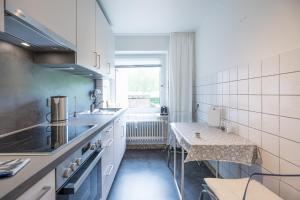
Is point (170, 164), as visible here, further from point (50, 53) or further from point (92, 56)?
point (50, 53)

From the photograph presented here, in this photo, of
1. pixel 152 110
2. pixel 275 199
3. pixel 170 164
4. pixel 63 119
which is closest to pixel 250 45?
pixel 275 199

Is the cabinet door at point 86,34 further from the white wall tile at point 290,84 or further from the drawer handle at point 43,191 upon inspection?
the white wall tile at point 290,84

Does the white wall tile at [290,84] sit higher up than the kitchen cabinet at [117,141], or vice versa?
the white wall tile at [290,84]

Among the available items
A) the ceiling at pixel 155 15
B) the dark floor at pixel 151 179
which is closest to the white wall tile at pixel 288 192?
the dark floor at pixel 151 179

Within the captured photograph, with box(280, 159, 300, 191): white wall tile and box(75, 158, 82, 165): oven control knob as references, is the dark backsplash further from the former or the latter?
box(280, 159, 300, 191): white wall tile

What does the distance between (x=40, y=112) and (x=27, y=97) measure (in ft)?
0.85

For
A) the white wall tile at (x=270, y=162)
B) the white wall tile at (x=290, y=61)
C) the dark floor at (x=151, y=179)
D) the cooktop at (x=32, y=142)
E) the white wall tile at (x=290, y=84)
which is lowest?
the dark floor at (x=151, y=179)

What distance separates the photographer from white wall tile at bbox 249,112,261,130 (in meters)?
1.74

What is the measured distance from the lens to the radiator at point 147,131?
13.8 ft

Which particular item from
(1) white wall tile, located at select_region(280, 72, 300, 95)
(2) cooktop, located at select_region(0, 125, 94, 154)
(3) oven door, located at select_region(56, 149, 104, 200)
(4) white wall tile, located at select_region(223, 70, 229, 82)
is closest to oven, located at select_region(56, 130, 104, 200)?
(3) oven door, located at select_region(56, 149, 104, 200)

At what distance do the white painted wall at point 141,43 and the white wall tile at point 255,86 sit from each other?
2509 millimetres

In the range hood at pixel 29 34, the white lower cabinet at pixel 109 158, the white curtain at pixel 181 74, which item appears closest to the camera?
the range hood at pixel 29 34

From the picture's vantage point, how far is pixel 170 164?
3.38 m

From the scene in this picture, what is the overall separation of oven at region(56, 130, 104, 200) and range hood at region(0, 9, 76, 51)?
2.33 feet
